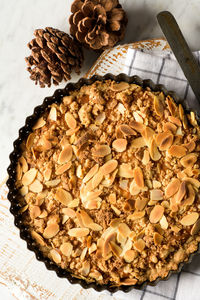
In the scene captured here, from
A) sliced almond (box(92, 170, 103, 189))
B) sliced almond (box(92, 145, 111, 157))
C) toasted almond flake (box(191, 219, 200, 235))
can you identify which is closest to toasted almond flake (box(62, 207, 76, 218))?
sliced almond (box(92, 170, 103, 189))

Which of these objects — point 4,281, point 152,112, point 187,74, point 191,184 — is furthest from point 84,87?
point 4,281

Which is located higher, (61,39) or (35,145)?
(61,39)

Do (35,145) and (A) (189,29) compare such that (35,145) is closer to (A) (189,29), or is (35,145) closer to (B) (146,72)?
(B) (146,72)

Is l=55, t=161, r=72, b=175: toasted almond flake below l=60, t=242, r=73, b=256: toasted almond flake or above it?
above

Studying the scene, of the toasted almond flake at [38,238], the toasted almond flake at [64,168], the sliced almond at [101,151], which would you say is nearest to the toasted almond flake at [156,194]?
the sliced almond at [101,151]

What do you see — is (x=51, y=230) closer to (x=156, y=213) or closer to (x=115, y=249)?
(x=115, y=249)

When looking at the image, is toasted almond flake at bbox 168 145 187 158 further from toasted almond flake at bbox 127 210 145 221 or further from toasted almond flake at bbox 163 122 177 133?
toasted almond flake at bbox 127 210 145 221

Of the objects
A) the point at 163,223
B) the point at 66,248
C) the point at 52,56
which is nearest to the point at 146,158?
the point at 163,223
